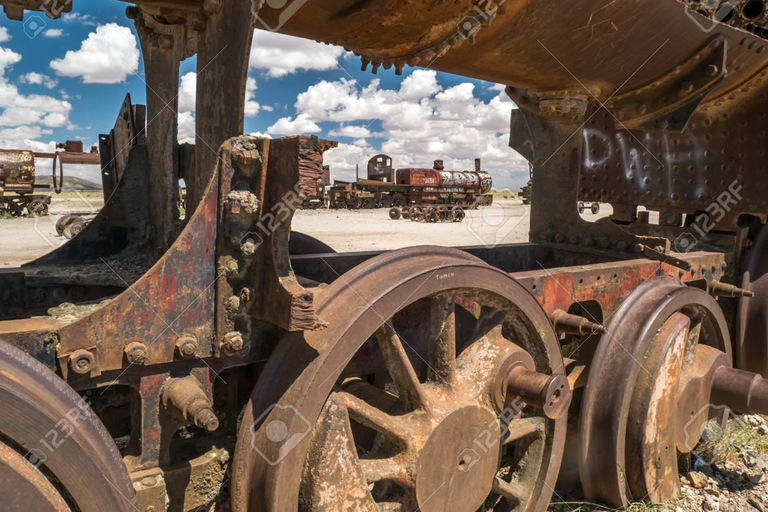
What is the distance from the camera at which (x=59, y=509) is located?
1.27 metres

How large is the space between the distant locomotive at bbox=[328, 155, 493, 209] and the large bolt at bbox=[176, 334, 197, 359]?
2732cm

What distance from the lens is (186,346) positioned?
158 cm

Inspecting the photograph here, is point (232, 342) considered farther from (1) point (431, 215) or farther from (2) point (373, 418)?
(1) point (431, 215)

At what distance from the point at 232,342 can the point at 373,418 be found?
1.79ft

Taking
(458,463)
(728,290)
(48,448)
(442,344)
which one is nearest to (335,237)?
(728,290)

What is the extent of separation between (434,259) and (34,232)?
16.9m

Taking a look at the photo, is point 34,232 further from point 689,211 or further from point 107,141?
point 689,211

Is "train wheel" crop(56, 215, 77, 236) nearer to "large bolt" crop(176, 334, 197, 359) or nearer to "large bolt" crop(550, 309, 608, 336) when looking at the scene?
"large bolt" crop(550, 309, 608, 336)

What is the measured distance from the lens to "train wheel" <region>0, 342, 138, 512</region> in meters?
1.21

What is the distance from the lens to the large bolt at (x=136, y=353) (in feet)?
4.92

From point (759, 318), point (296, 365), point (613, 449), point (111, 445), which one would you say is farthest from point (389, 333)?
point (759, 318)

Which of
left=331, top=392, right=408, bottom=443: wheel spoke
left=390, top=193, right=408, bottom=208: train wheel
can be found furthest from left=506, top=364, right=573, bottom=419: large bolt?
left=390, top=193, right=408, bottom=208: train wheel

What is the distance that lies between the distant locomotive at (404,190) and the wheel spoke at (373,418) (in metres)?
27.0

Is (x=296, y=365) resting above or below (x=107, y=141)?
below
